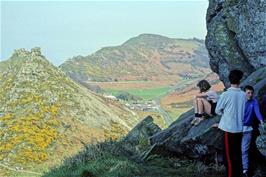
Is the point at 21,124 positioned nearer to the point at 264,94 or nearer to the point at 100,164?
the point at 100,164

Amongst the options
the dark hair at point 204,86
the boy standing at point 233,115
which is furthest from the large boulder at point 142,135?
the boy standing at point 233,115

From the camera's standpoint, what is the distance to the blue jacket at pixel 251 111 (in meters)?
11.3

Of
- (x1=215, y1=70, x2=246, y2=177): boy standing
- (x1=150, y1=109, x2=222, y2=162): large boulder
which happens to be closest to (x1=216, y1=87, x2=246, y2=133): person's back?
(x1=215, y1=70, x2=246, y2=177): boy standing

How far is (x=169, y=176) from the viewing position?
13211 millimetres

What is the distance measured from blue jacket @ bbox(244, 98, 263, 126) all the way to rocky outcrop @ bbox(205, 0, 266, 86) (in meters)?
5.26

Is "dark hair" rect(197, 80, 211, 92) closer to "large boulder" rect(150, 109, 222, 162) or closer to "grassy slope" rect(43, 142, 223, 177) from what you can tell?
"large boulder" rect(150, 109, 222, 162)

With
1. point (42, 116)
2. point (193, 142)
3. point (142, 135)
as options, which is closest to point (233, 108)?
point (193, 142)

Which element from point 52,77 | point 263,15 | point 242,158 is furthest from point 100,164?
point 52,77

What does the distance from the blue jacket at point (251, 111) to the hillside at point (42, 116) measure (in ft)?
53.2

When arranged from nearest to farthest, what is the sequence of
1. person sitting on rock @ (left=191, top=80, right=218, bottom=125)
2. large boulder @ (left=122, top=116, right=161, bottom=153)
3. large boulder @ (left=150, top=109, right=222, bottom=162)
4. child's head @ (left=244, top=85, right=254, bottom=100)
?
child's head @ (left=244, top=85, right=254, bottom=100), large boulder @ (left=150, top=109, right=222, bottom=162), person sitting on rock @ (left=191, top=80, right=218, bottom=125), large boulder @ (left=122, top=116, right=161, bottom=153)

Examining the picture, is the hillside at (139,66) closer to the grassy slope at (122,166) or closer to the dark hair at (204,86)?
the grassy slope at (122,166)

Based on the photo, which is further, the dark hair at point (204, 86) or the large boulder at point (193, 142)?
the dark hair at point (204, 86)

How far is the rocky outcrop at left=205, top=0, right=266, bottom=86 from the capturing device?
54.4ft

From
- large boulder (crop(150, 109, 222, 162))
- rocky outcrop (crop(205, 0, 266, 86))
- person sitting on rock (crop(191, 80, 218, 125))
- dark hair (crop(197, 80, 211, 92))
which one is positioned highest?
rocky outcrop (crop(205, 0, 266, 86))
